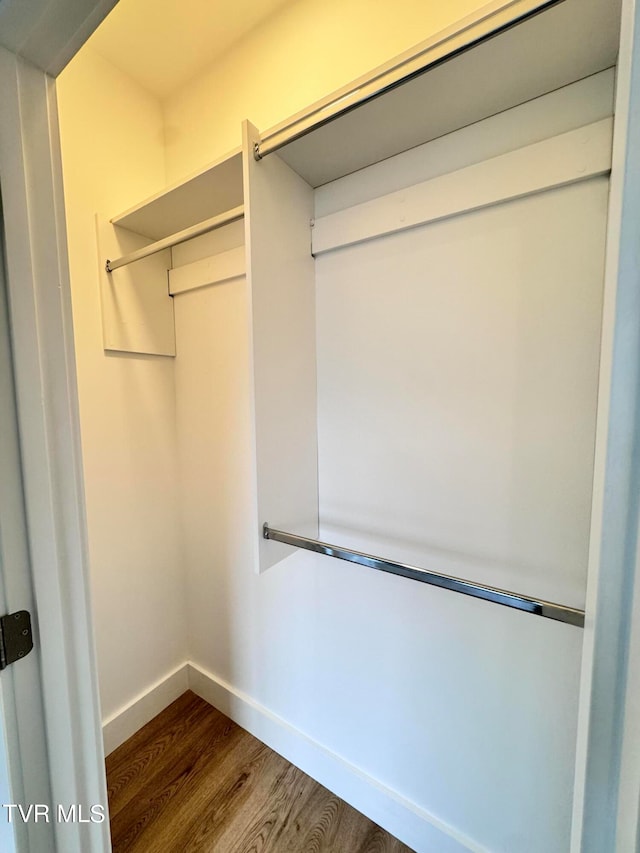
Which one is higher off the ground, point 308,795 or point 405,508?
point 405,508

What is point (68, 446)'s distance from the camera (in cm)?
66

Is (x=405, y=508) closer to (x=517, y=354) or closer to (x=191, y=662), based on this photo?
(x=517, y=354)

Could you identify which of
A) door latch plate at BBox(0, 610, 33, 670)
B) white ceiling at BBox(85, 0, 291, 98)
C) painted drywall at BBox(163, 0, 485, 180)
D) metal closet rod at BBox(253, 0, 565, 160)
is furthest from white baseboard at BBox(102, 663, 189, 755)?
white ceiling at BBox(85, 0, 291, 98)

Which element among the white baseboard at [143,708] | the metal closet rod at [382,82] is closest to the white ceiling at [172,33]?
the metal closet rod at [382,82]

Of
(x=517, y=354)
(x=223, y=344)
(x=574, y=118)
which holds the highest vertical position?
(x=574, y=118)

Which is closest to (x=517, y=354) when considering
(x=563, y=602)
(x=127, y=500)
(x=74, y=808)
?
(x=563, y=602)

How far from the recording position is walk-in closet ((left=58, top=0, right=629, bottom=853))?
0.84 metres

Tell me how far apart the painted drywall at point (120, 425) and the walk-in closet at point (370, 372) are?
0.04 ft

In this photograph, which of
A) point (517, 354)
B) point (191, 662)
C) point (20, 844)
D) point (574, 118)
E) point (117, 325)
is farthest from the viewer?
point (191, 662)

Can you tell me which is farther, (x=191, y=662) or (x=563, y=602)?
(x=191, y=662)

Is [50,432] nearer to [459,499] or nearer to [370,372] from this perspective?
[370,372]

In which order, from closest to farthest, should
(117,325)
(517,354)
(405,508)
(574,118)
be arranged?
(574,118)
(517,354)
(405,508)
(117,325)

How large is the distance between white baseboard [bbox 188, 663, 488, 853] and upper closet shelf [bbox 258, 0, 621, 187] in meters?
2.06

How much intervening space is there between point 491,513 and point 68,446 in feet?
3.37
